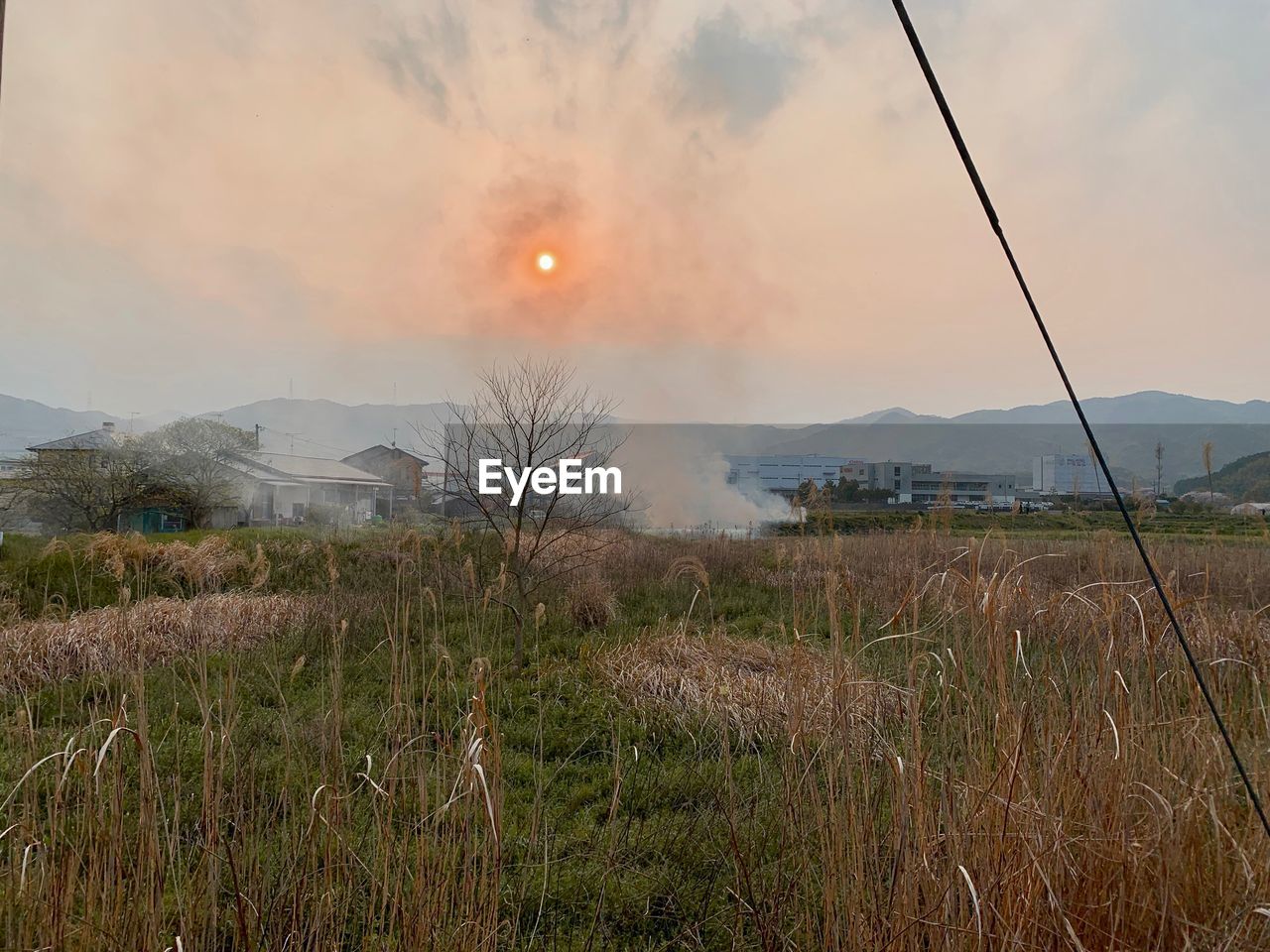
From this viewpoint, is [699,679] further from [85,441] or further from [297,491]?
[297,491]

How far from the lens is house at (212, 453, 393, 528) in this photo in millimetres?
17531

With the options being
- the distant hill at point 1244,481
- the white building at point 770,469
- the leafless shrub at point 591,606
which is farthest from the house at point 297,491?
the white building at point 770,469

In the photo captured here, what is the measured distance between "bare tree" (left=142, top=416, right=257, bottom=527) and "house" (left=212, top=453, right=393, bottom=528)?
0.92 ft

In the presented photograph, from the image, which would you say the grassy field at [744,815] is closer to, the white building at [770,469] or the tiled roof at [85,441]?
the tiled roof at [85,441]

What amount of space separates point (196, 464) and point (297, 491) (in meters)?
6.30

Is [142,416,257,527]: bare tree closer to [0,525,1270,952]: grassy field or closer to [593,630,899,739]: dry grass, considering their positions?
[0,525,1270,952]: grassy field

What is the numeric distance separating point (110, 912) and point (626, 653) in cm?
414

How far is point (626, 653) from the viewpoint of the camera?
556cm

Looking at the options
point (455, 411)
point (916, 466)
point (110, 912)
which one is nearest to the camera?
point (110, 912)

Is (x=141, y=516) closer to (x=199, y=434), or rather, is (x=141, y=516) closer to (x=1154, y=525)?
(x=199, y=434)

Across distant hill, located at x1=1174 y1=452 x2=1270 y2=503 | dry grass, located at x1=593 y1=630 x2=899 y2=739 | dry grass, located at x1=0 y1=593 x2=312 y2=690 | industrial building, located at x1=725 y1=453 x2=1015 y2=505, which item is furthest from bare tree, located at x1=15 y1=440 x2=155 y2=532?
distant hill, located at x1=1174 y1=452 x2=1270 y2=503

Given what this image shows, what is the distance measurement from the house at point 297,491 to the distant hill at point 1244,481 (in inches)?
621

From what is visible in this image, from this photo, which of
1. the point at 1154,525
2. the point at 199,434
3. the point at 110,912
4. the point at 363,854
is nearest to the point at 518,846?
the point at 363,854

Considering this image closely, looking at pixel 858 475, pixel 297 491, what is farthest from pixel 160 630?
pixel 858 475
